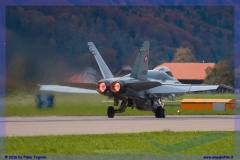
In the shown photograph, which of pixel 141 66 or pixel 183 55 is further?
pixel 141 66

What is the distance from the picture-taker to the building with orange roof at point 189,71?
1519 inches

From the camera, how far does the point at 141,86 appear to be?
3972 centimetres

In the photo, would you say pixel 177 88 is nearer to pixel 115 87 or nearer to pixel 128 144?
pixel 115 87

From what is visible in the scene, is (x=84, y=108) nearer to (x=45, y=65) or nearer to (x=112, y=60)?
(x=112, y=60)

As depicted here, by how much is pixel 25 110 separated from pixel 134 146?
1317cm

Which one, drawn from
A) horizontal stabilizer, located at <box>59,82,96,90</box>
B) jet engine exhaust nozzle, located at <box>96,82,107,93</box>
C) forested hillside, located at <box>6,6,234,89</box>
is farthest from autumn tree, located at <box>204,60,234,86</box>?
horizontal stabilizer, located at <box>59,82,96,90</box>

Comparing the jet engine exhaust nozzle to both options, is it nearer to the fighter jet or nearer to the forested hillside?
the fighter jet

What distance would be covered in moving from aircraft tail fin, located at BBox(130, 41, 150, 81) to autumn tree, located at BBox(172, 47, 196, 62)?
1447 millimetres

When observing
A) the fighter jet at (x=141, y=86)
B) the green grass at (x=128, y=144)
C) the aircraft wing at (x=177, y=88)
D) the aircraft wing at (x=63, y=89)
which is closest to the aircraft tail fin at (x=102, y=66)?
the fighter jet at (x=141, y=86)

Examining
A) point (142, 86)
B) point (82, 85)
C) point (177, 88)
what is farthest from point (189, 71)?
point (82, 85)

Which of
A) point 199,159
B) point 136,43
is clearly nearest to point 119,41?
point 136,43

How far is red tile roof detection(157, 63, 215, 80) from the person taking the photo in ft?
127

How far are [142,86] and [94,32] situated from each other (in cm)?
951

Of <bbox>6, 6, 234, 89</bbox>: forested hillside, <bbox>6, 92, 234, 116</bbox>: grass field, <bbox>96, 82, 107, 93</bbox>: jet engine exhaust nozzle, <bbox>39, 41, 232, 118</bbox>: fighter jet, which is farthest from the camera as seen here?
<bbox>39, 41, 232, 118</bbox>: fighter jet
